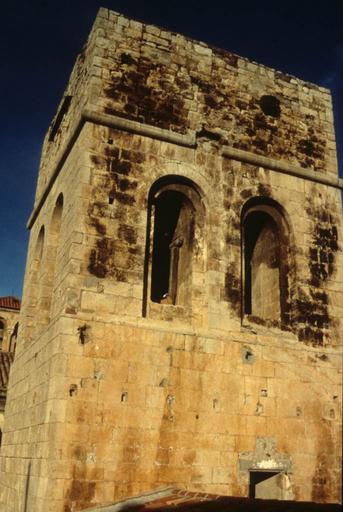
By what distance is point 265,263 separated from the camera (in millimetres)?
9516

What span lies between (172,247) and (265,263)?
5.37ft

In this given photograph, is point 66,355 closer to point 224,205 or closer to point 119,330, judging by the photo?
point 119,330

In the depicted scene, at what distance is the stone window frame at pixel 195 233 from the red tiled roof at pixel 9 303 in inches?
798

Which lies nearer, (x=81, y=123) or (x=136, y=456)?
(x=136, y=456)

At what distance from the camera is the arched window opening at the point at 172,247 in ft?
28.7

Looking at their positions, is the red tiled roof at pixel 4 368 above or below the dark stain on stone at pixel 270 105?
below

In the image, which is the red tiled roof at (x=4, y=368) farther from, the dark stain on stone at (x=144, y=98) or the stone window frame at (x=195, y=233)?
the dark stain on stone at (x=144, y=98)

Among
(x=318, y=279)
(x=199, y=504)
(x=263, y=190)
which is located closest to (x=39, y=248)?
(x=263, y=190)

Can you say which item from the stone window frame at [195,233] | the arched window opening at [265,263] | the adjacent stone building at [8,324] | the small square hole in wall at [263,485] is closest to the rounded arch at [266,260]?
the arched window opening at [265,263]

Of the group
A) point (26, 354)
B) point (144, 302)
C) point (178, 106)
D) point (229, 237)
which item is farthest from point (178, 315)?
point (178, 106)

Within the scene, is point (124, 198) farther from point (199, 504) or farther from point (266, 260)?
point (199, 504)

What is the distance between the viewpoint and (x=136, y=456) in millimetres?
7055

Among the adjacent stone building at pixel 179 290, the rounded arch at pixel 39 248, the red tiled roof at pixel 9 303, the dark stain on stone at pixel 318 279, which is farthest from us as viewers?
the red tiled roof at pixel 9 303

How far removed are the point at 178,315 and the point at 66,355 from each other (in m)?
1.80
